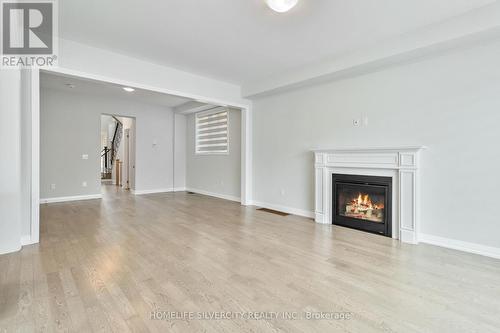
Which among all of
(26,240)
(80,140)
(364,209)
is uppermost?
(80,140)

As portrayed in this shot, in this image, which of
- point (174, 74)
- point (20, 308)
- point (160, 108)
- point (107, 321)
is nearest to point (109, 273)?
point (20, 308)

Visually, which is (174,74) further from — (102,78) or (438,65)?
(438,65)

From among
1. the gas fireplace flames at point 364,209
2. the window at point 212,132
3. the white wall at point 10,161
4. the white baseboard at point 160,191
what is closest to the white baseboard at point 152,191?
the white baseboard at point 160,191

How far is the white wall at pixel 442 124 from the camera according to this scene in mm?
2840

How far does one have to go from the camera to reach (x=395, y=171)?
3510 millimetres

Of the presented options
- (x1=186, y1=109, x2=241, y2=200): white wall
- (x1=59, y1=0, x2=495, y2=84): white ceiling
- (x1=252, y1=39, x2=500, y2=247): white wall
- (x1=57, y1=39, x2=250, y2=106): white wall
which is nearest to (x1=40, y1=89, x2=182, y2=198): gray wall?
(x1=186, y1=109, x2=241, y2=200): white wall

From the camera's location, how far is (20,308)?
1.79 m

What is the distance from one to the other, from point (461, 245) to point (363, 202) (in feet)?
4.18

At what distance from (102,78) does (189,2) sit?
1972 millimetres

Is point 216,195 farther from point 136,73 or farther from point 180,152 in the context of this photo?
point 136,73

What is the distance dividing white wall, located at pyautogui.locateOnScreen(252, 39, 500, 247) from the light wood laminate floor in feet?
1.73

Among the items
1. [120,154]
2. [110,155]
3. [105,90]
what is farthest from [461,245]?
[110,155]

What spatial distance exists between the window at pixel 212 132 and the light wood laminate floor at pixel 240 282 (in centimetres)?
358

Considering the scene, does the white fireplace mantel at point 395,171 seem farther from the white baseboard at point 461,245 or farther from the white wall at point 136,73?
the white wall at point 136,73
